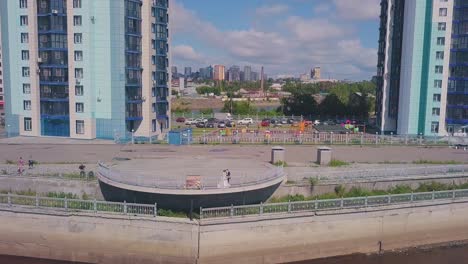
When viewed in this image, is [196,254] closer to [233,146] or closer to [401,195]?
[401,195]

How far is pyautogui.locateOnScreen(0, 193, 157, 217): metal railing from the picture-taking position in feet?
80.7

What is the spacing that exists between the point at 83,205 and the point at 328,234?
574 inches

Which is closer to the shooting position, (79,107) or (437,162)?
(437,162)

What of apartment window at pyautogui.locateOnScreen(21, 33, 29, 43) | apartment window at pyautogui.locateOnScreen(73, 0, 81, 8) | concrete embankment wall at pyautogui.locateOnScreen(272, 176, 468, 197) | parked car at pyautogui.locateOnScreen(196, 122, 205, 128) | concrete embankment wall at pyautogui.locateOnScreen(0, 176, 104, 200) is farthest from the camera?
parked car at pyautogui.locateOnScreen(196, 122, 205, 128)

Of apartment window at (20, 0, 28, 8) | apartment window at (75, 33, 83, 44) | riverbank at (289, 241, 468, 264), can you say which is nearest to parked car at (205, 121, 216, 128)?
apartment window at (75, 33, 83, 44)

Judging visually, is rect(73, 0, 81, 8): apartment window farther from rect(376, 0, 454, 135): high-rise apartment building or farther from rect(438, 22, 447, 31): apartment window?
rect(438, 22, 447, 31): apartment window

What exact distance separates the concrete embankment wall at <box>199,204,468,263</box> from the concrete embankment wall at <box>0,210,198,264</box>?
1.51 meters

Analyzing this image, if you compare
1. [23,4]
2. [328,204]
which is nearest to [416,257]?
[328,204]

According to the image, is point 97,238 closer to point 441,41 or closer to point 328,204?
point 328,204

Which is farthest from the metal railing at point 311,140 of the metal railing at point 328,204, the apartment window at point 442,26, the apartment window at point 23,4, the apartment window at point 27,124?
the apartment window at point 23,4

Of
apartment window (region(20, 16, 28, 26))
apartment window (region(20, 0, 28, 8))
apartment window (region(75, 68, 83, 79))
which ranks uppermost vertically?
apartment window (region(20, 0, 28, 8))

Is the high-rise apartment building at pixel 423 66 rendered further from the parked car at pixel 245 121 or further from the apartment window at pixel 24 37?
the apartment window at pixel 24 37

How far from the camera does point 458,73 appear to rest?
5559cm

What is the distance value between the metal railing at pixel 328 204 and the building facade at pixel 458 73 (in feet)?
98.8
